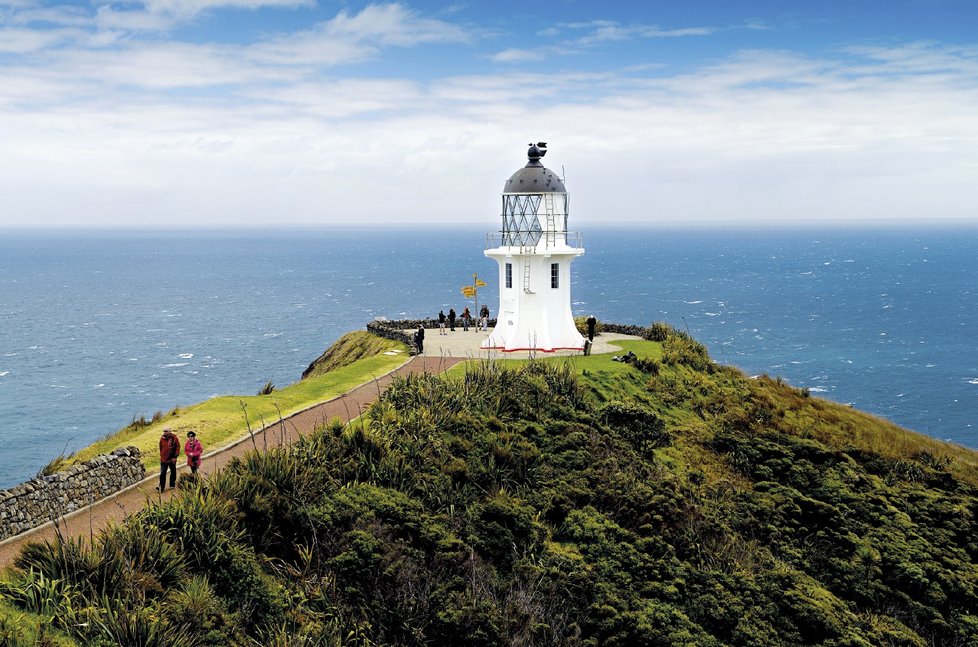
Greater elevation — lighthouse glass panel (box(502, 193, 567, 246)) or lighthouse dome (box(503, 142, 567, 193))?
lighthouse dome (box(503, 142, 567, 193))

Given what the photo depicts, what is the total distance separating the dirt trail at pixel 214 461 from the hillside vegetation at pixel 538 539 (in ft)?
5.30

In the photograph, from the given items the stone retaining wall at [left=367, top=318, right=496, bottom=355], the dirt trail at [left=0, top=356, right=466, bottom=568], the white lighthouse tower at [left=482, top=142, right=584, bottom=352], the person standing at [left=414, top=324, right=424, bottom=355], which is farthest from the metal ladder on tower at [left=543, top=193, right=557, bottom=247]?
the stone retaining wall at [left=367, top=318, right=496, bottom=355]

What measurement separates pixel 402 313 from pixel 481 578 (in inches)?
3053

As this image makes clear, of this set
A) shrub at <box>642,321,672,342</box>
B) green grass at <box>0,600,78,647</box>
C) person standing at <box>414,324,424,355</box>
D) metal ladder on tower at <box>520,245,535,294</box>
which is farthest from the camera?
shrub at <box>642,321,672,342</box>

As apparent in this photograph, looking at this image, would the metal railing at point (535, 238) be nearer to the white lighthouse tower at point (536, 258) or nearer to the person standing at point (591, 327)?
the white lighthouse tower at point (536, 258)

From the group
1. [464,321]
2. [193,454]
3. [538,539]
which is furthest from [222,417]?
[464,321]

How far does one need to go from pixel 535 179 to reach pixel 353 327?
53.3m

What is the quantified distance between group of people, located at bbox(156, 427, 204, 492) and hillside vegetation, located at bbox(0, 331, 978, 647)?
1263mm

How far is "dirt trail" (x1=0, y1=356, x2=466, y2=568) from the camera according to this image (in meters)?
15.0

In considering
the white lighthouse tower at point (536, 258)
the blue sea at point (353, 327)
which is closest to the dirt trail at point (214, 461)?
the white lighthouse tower at point (536, 258)

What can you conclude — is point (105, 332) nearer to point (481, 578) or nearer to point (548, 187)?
point (548, 187)

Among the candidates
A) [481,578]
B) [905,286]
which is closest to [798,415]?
[481,578]

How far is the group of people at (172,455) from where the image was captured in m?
16.8

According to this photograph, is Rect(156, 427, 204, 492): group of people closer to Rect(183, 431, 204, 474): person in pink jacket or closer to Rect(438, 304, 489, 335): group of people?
Rect(183, 431, 204, 474): person in pink jacket
